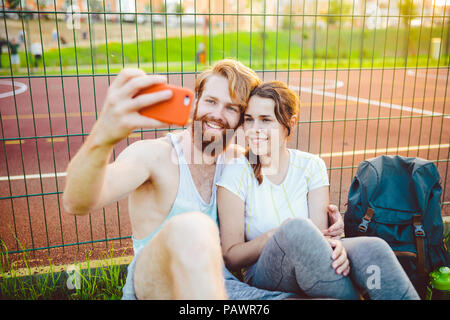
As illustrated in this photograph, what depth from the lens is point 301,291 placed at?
1.85m

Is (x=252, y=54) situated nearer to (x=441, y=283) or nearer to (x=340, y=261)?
(x=441, y=283)

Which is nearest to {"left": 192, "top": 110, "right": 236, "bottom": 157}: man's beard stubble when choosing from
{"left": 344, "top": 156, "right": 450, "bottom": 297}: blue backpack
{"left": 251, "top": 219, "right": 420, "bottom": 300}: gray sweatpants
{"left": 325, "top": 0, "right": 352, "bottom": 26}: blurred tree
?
{"left": 251, "top": 219, "right": 420, "bottom": 300}: gray sweatpants

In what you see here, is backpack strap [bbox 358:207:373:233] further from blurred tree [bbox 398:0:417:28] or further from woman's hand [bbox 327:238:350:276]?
blurred tree [bbox 398:0:417:28]

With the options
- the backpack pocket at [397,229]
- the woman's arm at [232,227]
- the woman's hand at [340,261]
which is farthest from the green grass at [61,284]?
the backpack pocket at [397,229]

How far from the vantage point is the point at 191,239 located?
1377mm

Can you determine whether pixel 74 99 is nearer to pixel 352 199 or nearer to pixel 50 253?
pixel 50 253

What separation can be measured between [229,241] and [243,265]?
0.14m

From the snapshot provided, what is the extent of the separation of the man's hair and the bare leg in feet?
2.47

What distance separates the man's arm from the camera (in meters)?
1.21

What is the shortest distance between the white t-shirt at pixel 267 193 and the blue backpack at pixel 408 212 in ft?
1.23

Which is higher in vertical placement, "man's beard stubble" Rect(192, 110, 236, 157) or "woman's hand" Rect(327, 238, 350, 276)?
"man's beard stubble" Rect(192, 110, 236, 157)

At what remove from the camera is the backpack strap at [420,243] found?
227cm

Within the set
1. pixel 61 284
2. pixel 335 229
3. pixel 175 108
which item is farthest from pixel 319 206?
pixel 61 284

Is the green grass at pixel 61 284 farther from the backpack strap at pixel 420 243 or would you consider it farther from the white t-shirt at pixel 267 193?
the backpack strap at pixel 420 243
